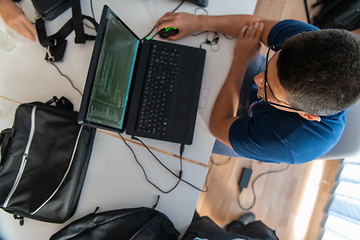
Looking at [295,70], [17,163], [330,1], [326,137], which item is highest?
[330,1]

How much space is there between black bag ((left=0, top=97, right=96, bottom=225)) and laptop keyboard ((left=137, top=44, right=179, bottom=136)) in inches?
10.5

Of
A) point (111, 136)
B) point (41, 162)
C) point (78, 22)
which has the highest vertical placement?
point (78, 22)

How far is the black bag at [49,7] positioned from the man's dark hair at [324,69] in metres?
0.95

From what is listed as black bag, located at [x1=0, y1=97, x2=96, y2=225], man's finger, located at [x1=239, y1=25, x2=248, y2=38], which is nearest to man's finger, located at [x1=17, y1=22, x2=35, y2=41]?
black bag, located at [x1=0, y1=97, x2=96, y2=225]

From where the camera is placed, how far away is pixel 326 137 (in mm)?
668

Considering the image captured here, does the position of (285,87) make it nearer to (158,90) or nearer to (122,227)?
(158,90)

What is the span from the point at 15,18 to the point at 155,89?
2.30 ft

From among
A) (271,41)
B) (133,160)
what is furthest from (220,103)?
(133,160)

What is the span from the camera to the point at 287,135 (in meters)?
0.67

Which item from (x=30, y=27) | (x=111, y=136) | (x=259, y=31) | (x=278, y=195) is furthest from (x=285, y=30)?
(x=278, y=195)

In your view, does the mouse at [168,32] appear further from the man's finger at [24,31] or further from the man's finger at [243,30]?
the man's finger at [24,31]

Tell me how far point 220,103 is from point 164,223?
55 centimetres

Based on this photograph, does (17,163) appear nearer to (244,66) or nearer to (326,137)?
(244,66)

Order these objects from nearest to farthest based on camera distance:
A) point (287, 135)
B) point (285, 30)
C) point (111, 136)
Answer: point (287, 135) → point (285, 30) → point (111, 136)
